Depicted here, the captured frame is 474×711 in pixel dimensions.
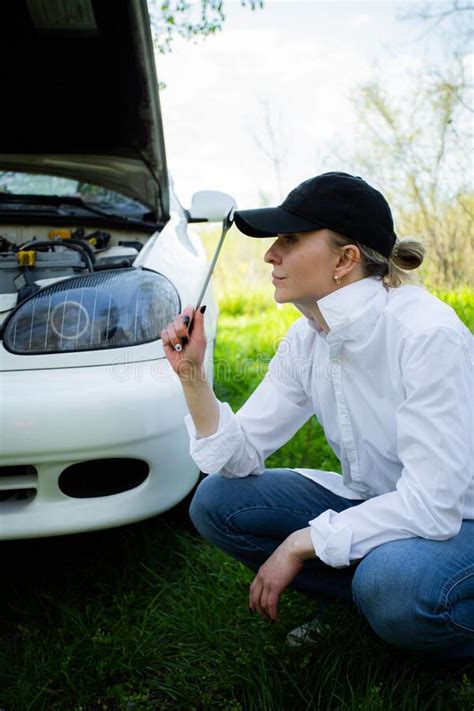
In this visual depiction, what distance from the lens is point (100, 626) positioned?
5.79 ft

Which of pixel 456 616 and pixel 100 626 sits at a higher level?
pixel 456 616

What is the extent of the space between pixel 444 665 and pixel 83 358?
3.63ft

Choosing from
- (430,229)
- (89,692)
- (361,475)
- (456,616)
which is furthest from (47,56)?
(430,229)

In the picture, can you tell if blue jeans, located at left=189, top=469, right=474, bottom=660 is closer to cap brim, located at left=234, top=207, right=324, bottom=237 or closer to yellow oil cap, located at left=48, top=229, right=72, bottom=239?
cap brim, located at left=234, top=207, right=324, bottom=237

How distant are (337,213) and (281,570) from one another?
779 mm

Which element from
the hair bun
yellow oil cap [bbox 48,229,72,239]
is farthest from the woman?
yellow oil cap [bbox 48,229,72,239]

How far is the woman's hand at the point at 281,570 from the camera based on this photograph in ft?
4.83

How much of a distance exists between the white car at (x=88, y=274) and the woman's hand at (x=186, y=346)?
0.14 meters

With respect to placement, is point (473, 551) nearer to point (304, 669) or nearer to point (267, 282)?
point (304, 669)

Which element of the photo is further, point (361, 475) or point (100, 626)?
point (100, 626)

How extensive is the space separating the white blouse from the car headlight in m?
0.31

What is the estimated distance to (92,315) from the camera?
185 cm

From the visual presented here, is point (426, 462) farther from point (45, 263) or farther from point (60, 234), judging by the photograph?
point (60, 234)

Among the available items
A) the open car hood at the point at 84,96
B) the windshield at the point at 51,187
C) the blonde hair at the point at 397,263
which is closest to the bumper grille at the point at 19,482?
the blonde hair at the point at 397,263
